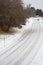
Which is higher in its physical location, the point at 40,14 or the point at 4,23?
the point at 4,23

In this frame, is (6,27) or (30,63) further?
(6,27)

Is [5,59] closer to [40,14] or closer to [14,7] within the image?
[14,7]

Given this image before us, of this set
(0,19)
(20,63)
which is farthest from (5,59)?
(0,19)

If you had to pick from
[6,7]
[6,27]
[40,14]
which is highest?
[6,7]

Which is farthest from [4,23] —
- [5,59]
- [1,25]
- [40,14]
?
[40,14]

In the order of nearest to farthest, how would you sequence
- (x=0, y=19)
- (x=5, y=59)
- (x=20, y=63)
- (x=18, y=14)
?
(x=20, y=63), (x=5, y=59), (x=0, y=19), (x=18, y=14)

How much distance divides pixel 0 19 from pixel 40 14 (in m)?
154

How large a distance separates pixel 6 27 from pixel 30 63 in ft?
83.4

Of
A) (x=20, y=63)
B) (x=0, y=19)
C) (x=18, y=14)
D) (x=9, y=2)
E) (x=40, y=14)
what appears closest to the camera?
(x=20, y=63)

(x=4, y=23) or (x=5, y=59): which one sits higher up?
(x=5, y=59)

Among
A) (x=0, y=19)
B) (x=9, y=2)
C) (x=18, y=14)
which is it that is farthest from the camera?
(x=18, y=14)

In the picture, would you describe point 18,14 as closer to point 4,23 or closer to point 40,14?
point 4,23

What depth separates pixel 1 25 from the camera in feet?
132

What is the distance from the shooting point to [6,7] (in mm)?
40281
